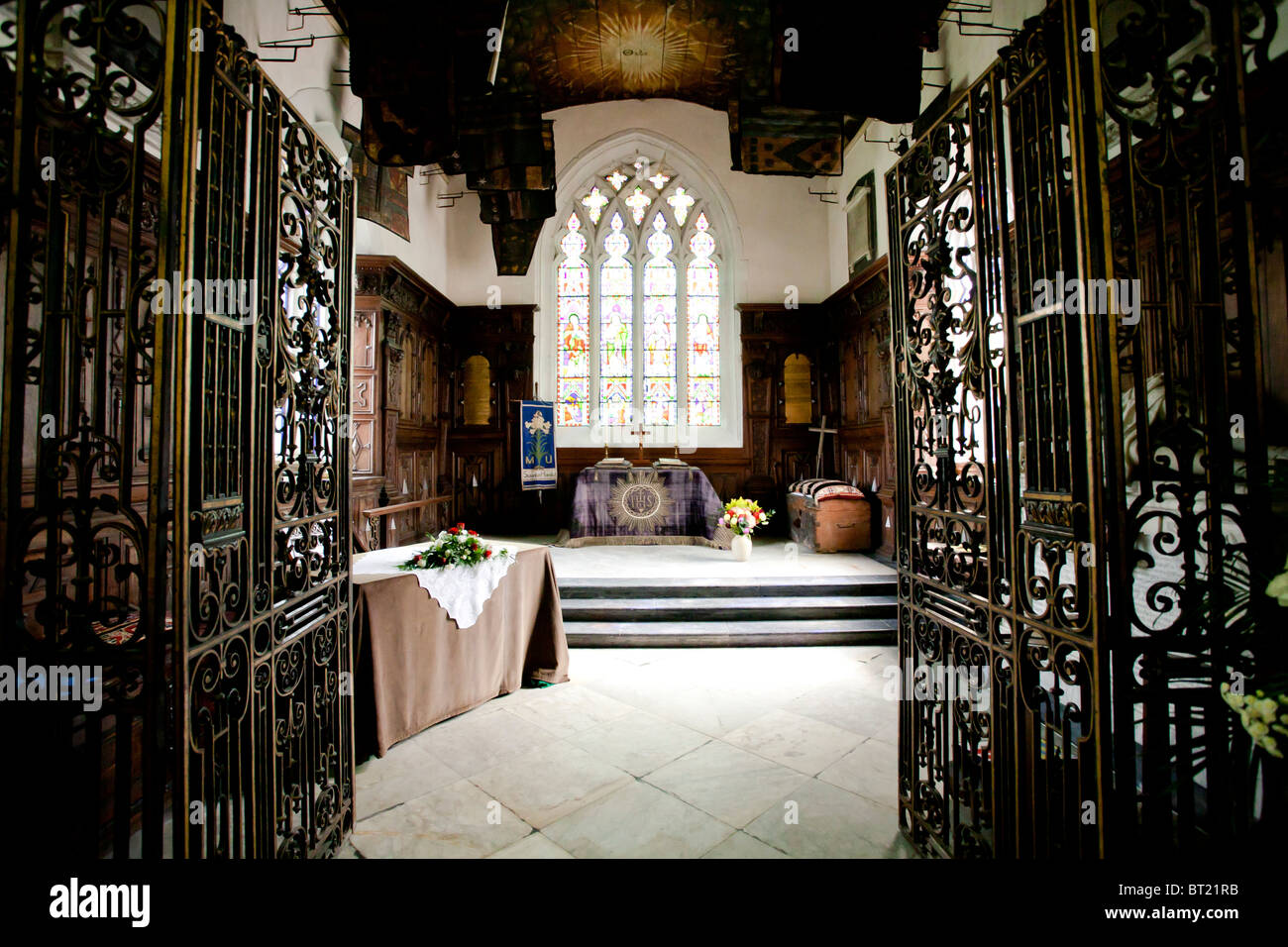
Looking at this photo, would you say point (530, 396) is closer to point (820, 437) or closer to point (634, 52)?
point (820, 437)

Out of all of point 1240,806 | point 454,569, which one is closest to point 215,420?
point 454,569

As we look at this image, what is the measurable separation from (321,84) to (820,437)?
260 inches

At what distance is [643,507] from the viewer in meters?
7.33

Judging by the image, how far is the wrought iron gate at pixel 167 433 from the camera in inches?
55.7

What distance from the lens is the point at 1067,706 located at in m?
1.50

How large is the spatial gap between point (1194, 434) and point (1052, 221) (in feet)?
2.15

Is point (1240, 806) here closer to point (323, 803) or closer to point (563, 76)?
point (323, 803)

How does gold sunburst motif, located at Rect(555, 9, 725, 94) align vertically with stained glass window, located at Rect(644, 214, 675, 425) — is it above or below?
above

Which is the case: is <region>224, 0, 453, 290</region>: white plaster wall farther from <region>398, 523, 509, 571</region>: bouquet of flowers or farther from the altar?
the altar

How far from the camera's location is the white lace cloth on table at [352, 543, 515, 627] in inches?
123

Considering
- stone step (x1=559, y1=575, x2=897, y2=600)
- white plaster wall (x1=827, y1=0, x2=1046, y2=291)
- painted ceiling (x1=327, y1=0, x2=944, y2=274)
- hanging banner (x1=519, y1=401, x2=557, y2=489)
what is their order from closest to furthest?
1. painted ceiling (x1=327, y1=0, x2=944, y2=274)
2. white plaster wall (x1=827, y1=0, x2=1046, y2=291)
3. stone step (x1=559, y1=575, x2=897, y2=600)
4. hanging banner (x1=519, y1=401, x2=557, y2=489)

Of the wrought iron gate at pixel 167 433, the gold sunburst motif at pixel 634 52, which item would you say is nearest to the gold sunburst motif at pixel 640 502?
the gold sunburst motif at pixel 634 52

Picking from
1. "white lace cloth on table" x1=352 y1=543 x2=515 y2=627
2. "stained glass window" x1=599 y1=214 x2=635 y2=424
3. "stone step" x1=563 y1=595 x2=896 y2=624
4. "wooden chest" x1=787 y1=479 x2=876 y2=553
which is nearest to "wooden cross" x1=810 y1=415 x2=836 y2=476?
"wooden chest" x1=787 y1=479 x2=876 y2=553

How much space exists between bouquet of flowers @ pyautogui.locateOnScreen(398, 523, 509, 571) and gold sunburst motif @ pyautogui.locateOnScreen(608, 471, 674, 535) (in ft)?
12.4
